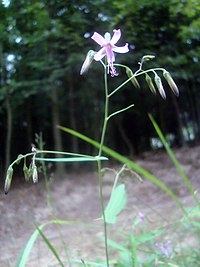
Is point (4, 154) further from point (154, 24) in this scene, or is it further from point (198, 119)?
point (198, 119)

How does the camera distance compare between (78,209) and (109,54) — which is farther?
(78,209)

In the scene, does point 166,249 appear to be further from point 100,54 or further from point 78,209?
point 78,209

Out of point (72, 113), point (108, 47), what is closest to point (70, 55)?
point (72, 113)

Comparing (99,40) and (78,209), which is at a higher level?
(99,40)

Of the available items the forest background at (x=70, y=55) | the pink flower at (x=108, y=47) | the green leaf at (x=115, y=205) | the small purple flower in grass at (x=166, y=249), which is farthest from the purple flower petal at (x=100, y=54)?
the forest background at (x=70, y=55)

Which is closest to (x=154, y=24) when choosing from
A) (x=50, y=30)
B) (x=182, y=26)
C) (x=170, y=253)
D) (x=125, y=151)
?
(x=182, y=26)

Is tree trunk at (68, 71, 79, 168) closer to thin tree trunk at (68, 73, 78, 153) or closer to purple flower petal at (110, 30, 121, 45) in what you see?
thin tree trunk at (68, 73, 78, 153)
